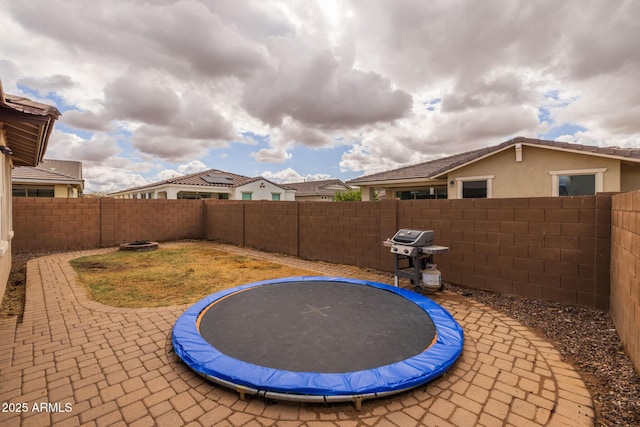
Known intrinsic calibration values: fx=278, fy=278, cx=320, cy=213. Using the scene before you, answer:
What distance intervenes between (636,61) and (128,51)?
11632mm

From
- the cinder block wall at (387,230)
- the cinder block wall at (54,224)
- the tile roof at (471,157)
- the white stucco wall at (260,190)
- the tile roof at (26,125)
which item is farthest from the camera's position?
the white stucco wall at (260,190)

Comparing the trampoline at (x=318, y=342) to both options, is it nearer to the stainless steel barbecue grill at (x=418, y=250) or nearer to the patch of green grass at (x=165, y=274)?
the stainless steel barbecue grill at (x=418, y=250)

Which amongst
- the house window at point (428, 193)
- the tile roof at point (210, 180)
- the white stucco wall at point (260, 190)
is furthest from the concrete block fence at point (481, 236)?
the white stucco wall at point (260, 190)

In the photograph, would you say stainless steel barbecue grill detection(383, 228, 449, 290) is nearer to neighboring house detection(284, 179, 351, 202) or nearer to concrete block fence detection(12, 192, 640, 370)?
concrete block fence detection(12, 192, 640, 370)

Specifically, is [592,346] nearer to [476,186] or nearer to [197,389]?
[197,389]

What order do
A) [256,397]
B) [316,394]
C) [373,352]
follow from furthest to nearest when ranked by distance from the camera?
[373,352] → [256,397] → [316,394]

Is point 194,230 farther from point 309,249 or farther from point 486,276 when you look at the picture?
point 486,276

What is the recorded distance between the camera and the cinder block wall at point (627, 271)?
7.07 ft

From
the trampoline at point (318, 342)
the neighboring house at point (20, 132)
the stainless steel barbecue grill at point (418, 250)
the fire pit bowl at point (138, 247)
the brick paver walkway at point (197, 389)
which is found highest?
the neighboring house at point (20, 132)

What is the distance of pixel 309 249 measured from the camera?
7.22 m

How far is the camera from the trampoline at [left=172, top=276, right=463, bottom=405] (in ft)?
6.28

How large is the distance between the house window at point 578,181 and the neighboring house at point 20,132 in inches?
Result: 419

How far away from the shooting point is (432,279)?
13.4ft

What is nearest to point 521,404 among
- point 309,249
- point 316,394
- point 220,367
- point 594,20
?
point 316,394
